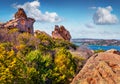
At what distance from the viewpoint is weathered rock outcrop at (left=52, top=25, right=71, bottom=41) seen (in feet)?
401

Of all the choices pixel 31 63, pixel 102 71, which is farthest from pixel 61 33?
pixel 102 71

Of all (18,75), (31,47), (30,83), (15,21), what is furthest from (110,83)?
(15,21)

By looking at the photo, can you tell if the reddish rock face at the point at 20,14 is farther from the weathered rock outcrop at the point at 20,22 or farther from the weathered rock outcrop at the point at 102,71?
the weathered rock outcrop at the point at 102,71

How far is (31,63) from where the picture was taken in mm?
63875

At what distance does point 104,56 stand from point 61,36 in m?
108

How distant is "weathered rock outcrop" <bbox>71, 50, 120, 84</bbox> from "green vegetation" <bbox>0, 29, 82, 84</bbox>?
81.7ft

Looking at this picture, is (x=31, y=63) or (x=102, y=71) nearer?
(x=102, y=71)

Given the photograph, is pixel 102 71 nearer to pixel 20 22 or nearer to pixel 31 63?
pixel 31 63

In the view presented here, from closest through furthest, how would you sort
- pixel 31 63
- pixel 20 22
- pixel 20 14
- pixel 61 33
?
pixel 31 63 → pixel 20 22 → pixel 20 14 → pixel 61 33

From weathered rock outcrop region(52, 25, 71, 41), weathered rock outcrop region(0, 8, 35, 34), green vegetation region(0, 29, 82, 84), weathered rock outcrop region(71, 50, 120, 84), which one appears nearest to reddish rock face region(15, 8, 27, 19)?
weathered rock outcrop region(0, 8, 35, 34)

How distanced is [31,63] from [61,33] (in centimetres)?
6203

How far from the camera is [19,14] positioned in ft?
347

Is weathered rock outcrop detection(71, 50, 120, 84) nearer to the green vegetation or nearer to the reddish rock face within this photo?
the green vegetation

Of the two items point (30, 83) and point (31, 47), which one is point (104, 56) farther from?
point (31, 47)
